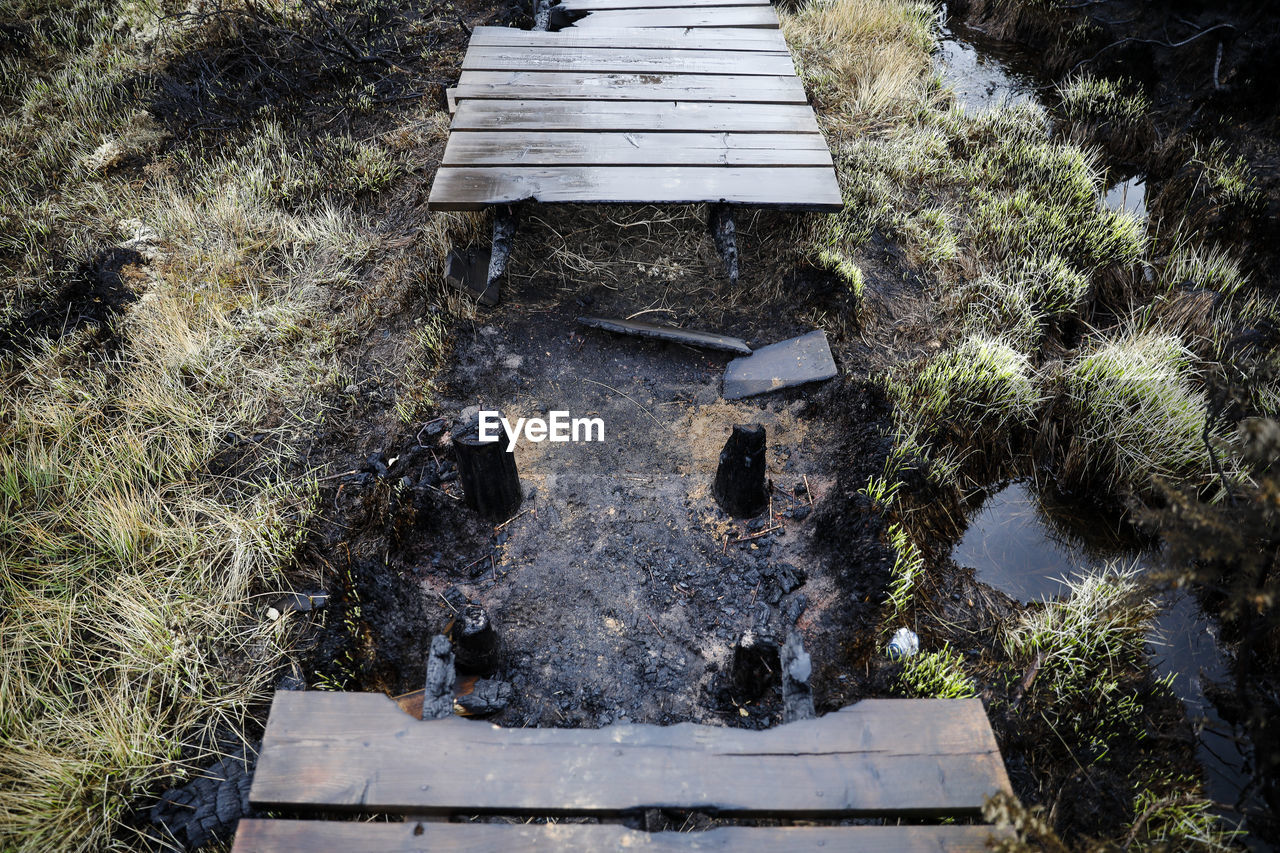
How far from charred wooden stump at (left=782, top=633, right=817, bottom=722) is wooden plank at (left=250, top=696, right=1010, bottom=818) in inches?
2.4

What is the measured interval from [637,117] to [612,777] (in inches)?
147

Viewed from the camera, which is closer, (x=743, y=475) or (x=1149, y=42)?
(x=743, y=475)

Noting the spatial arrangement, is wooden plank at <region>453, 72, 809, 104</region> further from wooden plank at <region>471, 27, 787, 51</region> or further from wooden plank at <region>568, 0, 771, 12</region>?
wooden plank at <region>568, 0, 771, 12</region>

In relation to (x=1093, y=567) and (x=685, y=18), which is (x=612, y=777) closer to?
(x=1093, y=567)

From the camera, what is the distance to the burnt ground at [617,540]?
2.67 meters

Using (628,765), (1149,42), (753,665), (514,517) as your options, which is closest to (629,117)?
(514,517)

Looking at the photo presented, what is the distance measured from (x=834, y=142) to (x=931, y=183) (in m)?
0.85

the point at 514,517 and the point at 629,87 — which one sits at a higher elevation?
the point at 629,87

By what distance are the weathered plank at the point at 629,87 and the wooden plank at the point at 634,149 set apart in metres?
0.43

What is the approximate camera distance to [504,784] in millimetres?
2016

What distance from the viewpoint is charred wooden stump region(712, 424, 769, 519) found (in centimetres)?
292

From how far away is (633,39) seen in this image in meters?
4.91

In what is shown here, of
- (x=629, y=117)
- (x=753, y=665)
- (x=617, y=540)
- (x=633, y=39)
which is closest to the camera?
(x=753, y=665)

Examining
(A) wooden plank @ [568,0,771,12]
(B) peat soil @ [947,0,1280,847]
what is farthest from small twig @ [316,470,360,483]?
(A) wooden plank @ [568,0,771,12]
